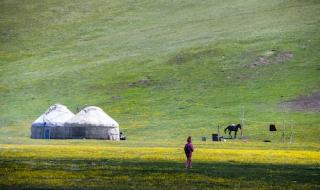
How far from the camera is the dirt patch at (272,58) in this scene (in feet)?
495

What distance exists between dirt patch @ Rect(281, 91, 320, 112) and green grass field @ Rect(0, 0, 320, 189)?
0.48 ft

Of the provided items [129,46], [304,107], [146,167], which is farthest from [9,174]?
[129,46]

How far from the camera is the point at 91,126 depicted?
335 feet

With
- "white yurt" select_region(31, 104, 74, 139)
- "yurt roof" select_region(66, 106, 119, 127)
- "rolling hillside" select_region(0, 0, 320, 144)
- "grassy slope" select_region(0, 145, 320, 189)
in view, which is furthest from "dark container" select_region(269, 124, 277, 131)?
"grassy slope" select_region(0, 145, 320, 189)

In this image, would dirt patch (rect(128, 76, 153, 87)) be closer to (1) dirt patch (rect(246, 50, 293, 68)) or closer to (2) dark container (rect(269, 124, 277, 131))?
(1) dirt patch (rect(246, 50, 293, 68))

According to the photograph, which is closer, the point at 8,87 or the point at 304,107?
the point at 304,107

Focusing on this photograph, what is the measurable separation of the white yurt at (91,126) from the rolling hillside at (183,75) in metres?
3.45

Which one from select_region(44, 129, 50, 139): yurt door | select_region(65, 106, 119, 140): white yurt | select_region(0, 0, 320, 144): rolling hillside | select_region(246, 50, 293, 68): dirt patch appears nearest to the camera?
select_region(65, 106, 119, 140): white yurt

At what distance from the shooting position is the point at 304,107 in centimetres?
12219

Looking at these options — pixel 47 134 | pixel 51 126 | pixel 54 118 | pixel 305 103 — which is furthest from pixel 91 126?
pixel 305 103

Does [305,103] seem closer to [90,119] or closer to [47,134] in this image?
[90,119]

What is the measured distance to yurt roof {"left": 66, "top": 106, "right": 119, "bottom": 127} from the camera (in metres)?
102

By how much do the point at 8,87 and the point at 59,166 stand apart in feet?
346

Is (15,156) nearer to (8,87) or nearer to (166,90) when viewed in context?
(166,90)
